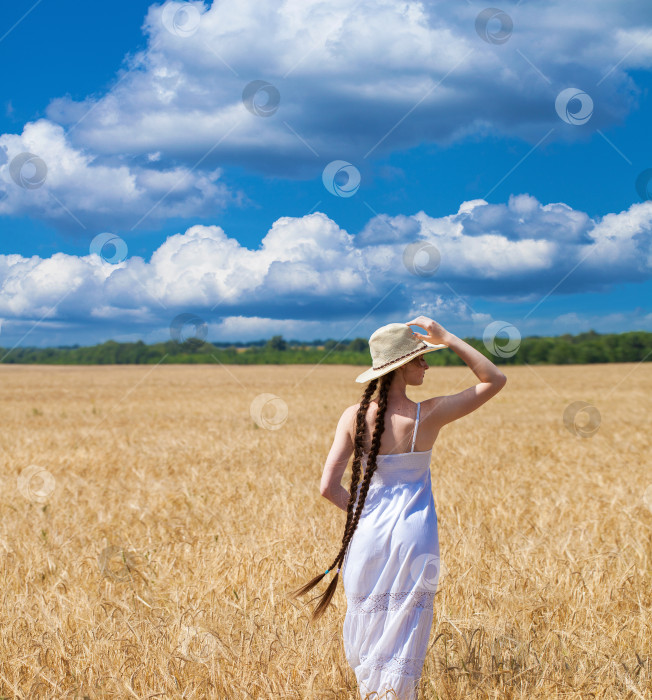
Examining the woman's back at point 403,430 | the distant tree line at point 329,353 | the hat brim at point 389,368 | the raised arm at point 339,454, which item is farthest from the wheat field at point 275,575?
the distant tree line at point 329,353

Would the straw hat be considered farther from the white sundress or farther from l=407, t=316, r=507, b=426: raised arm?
the white sundress

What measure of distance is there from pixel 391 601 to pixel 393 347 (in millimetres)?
1076

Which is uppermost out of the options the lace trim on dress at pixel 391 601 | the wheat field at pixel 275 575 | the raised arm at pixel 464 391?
the raised arm at pixel 464 391

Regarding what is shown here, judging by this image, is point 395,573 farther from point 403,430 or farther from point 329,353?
point 329,353

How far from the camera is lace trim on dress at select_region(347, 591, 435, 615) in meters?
3.11

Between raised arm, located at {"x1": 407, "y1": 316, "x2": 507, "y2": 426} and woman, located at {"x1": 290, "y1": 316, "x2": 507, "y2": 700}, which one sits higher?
raised arm, located at {"x1": 407, "y1": 316, "x2": 507, "y2": 426}

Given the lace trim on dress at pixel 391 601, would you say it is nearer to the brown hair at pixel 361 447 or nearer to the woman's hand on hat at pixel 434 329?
the brown hair at pixel 361 447

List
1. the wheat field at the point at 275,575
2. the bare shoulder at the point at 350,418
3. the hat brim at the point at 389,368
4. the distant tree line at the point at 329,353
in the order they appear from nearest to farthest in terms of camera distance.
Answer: the hat brim at the point at 389,368
the bare shoulder at the point at 350,418
the wheat field at the point at 275,575
the distant tree line at the point at 329,353

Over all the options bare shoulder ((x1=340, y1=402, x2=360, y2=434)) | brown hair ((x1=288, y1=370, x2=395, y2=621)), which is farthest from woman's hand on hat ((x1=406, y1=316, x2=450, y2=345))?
bare shoulder ((x1=340, y1=402, x2=360, y2=434))

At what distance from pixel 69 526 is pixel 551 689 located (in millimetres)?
4451

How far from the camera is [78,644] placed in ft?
12.1

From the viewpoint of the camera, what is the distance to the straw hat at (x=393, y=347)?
309 cm

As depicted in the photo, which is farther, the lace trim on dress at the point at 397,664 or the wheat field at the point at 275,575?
the wheat field at the point at 275,575

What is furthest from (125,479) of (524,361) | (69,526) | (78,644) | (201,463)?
(524,361)
